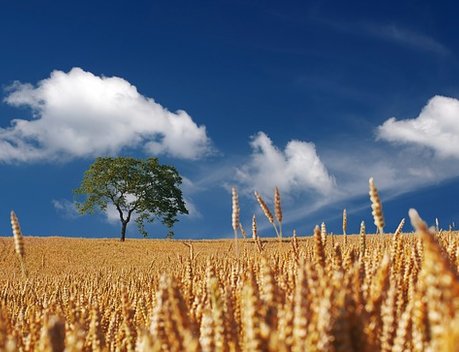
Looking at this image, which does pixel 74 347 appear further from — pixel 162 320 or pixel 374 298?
pixel 374 298

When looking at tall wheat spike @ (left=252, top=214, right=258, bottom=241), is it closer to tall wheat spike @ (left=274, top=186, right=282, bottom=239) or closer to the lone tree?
tall wheat spike @ (left=274, top=186, right=282, bottom=239)

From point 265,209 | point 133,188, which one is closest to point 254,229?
point 265,209

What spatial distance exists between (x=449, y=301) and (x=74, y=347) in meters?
0.94

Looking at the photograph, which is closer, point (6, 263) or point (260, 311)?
point (260, 311)

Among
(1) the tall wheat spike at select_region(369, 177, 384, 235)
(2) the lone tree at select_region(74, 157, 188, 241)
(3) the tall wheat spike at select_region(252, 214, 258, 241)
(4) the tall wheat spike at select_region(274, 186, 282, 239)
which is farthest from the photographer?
(2) the lone tree at select_region(74, 157, 188, 241)

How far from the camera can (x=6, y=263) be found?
34031mm

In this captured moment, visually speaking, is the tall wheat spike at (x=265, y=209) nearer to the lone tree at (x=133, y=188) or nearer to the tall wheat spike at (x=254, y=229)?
the tall wheat spike at (x=254, y=229)

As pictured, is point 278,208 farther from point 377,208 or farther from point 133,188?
point 133,188

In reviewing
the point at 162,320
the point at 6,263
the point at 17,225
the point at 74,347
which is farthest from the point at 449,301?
the point at 6,263

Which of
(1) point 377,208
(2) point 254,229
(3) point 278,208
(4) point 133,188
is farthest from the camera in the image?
(4) point 133,188

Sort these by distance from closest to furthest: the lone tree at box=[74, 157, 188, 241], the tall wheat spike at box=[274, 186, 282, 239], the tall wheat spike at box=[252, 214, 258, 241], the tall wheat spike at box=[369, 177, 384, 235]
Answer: the tall wheat spike at box=[369, 177, 384, 235]
the tall wheat spike at box=[274, 186, 282, 239]
the tall wheat spike at box=[252, 214, 258, 241]
the lone tree at box=[74, 157, 188, 241]

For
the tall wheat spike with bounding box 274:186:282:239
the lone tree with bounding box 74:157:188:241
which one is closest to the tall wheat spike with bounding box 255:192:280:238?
the tall wheat spike with bounding box 274:186:282:239

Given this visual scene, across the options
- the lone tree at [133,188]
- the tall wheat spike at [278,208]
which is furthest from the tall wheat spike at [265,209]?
the lone tree at [133,188]

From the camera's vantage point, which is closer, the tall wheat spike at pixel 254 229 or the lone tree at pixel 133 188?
the tall wheat spike at pixel 254 229
